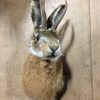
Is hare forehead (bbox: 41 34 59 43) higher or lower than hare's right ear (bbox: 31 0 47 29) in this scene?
lower

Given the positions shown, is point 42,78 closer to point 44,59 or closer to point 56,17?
point 44,59

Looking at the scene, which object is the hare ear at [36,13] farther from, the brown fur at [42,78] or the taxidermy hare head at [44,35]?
the brown fur at [42,78]

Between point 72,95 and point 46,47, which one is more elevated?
point 46,47

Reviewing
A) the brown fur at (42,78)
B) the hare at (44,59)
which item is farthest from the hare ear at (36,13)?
the brown fur at (42,78)

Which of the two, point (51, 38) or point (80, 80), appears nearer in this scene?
point (51, 38)

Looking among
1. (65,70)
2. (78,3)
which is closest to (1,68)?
(65,70)

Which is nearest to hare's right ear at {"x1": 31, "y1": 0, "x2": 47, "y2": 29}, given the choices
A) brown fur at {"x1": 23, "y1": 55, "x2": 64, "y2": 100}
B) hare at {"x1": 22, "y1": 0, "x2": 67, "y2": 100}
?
hare at {"x1": 22, "y1": 0, "x2": 67, "y2": 100}

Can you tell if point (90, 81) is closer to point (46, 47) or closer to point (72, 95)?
point (72, 95)

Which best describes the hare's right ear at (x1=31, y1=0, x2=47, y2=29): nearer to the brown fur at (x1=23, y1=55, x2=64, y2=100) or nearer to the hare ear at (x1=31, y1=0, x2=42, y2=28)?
the hare ear at (x1=31, y1=0, x2=42, y2=28)
